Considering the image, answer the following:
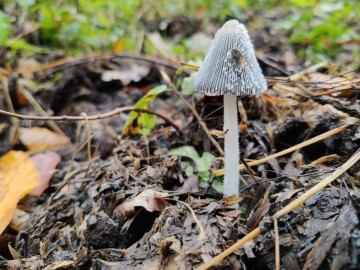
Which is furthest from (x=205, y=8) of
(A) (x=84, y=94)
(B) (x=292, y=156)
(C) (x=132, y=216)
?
(C) (x=132, y=216)

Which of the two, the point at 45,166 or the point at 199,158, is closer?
the point at 199,158

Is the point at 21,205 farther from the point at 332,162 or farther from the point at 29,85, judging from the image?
the point at 332,162

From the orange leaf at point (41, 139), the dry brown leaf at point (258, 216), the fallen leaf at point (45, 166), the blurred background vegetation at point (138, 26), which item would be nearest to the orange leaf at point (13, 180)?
the fallen leaf at point (45, 166)

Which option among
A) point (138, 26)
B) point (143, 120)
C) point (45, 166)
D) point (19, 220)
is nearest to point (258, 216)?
point (143, 120)

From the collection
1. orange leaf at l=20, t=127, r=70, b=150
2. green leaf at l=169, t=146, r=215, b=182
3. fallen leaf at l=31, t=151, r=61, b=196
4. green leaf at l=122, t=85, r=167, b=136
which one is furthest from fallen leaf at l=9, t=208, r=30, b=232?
green leaf at l=169, t=146, r=215, b=182

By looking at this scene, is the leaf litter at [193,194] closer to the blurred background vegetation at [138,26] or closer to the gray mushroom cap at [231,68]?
the gray mushroom cap at [231,68]

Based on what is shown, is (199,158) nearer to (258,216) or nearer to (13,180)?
(258,216)
